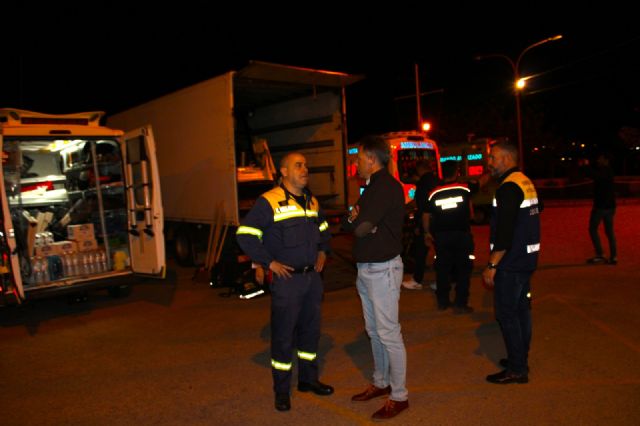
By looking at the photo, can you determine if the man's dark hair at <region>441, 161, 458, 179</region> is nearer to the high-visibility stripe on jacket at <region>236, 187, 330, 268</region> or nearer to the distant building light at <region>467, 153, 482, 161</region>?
the high-visibility stripe on jacket at <region>236, 187, 330, 268</region>

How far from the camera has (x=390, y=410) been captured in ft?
12.9

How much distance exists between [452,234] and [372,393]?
2916 millimetres

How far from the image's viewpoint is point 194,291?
29.0ft

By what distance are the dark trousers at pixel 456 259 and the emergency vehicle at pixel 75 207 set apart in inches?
148

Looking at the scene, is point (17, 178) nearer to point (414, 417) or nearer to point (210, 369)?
point (210, 369)

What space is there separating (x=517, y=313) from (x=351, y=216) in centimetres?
163

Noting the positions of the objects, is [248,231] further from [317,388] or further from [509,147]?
[509,147]

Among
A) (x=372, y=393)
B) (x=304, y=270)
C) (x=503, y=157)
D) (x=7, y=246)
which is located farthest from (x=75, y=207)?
(x=503, y=157)

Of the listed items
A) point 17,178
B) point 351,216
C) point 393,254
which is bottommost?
point 393,254

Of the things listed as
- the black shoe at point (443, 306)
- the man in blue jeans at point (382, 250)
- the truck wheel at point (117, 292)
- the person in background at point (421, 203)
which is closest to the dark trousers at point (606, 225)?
the person in background at point (421, 203)

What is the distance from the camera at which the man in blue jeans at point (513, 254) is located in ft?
14.0

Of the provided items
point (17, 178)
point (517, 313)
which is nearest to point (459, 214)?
point (517, 313)

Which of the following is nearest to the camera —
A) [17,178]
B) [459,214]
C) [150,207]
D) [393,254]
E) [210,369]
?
[393,254]

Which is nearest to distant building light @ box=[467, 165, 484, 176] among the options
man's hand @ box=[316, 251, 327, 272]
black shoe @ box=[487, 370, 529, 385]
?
black shoe @ box=[487, 370, 529, 385]
